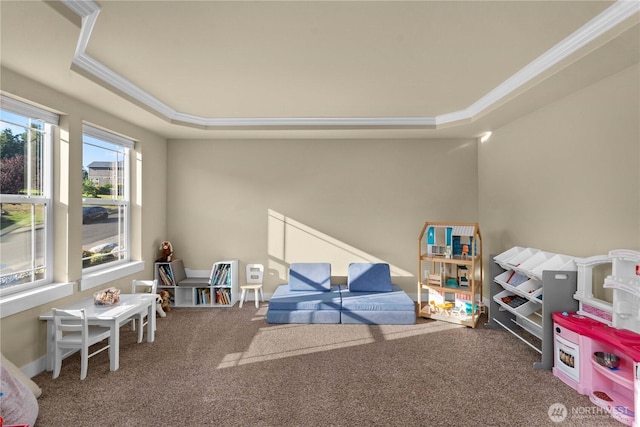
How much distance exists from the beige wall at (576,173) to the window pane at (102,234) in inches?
214

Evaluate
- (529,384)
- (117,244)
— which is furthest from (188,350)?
(529,384)

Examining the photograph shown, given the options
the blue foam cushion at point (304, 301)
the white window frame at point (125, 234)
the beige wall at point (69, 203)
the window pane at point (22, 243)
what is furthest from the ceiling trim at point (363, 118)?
the blue foam cushion at point (304, 301)

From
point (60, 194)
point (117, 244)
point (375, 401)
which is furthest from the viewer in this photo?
point (117, 244)

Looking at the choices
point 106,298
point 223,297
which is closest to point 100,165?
point 106,298

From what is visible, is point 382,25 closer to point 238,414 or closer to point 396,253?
point 238,414

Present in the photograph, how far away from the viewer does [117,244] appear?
Answer: 15.7 ft

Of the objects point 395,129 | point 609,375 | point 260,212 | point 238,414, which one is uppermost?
point 395,129

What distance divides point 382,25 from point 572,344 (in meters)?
3.07

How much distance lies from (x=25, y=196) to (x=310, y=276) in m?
3.53

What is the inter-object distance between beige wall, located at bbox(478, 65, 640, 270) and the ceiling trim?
0.58 metres

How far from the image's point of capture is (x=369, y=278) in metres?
5.21

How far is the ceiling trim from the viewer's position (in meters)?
2.31

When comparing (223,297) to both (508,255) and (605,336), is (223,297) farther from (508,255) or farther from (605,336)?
(605,336)

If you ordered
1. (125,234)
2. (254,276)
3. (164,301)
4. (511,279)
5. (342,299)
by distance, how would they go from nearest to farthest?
1. (511,279)
2. (342,299)
3. (125,234)
4. (164,301)
5. (254,276)
